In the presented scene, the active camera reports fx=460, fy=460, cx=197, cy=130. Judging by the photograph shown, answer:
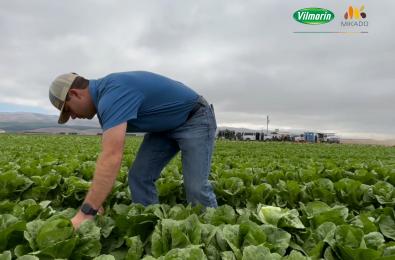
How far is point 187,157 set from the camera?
415cm

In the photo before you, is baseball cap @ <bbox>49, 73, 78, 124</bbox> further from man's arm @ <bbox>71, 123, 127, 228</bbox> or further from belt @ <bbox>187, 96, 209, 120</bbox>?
belt @ <bbox>187, 96, 209, 120</bbox>

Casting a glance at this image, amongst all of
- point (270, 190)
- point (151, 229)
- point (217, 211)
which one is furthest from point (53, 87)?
point (270, 190)

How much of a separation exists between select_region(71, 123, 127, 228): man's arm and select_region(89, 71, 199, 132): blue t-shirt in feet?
0.28

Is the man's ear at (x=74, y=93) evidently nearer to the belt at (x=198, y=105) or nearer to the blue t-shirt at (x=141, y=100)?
the blue t-shirt at (x=141, y=100)

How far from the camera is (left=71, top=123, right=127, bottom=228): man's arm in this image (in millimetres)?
3121

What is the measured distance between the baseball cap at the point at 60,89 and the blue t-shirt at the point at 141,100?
17 centimetres

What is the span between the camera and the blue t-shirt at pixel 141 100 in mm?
3320

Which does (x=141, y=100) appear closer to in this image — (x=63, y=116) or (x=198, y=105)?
(x=63, y=116)

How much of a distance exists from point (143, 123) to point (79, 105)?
59 cm

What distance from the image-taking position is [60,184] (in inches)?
211

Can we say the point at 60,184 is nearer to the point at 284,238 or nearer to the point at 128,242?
the point at 128,242

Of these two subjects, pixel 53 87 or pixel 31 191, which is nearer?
pixel 53 87

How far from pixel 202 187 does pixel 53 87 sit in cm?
154

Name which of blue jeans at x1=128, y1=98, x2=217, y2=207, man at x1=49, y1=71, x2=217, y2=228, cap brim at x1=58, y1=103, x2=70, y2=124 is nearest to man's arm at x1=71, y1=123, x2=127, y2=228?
man at x1=49, y1=71, x2=217, y2=228
